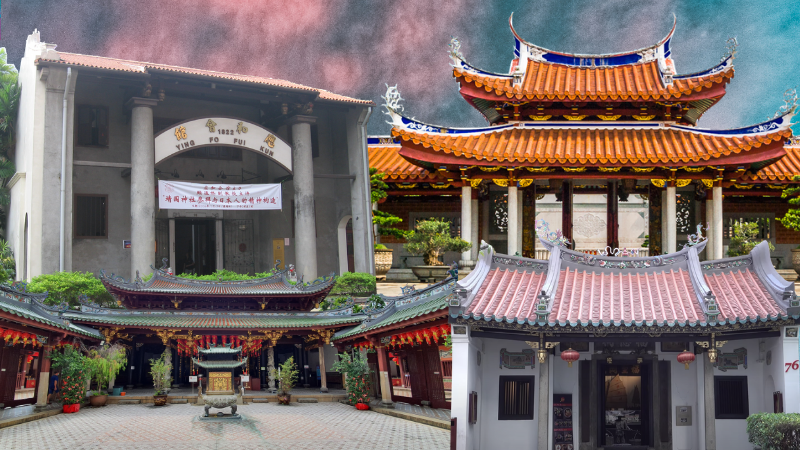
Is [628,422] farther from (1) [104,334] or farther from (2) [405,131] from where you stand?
(1) [104,334]

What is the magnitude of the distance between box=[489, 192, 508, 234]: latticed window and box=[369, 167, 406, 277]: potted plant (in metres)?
3.36

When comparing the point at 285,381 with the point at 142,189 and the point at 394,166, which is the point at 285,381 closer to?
the point at 142,189

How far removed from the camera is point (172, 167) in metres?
31.5

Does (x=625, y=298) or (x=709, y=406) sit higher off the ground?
(x=625, y=298)

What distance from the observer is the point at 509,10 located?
50.2 metres

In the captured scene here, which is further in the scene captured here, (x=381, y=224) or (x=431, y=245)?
(x=381, y=224)

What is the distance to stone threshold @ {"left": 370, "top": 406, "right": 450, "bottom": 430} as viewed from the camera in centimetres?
1806

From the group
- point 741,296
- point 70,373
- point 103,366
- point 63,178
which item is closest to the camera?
point 741,296

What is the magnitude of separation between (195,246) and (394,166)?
876 centimetres

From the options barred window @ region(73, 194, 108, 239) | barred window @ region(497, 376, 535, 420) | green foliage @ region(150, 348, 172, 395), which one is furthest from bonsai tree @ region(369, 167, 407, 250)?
barred window @ region(497, 376, 535, 420)

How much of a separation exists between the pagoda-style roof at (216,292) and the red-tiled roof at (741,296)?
14.3 metres

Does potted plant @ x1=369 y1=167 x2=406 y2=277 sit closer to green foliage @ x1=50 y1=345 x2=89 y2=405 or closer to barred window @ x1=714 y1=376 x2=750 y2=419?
green foliage @ x1=50 y1=345 x2=89 y2=405

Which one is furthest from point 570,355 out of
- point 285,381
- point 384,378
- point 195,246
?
point 195,246

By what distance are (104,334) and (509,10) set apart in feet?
111
